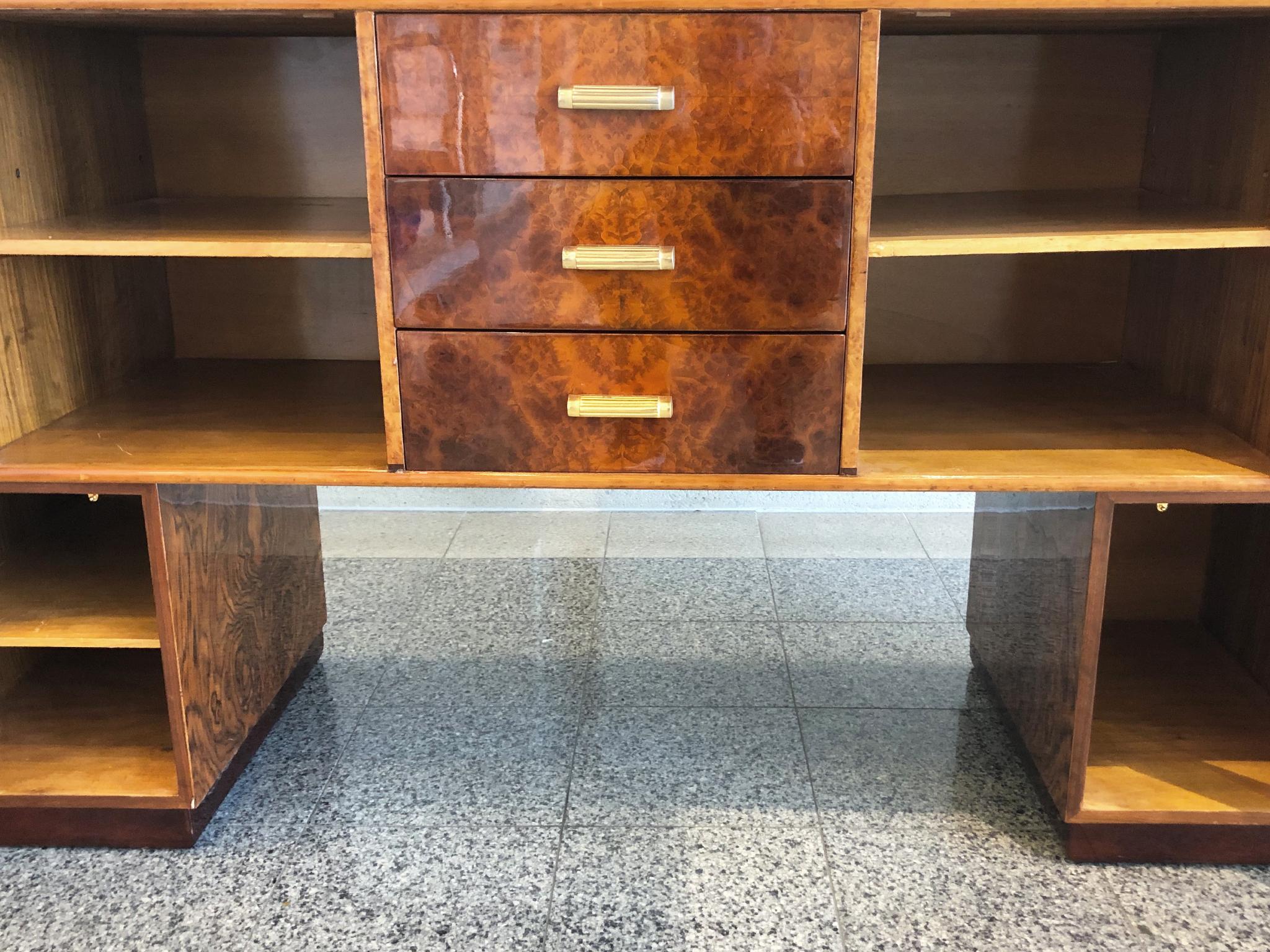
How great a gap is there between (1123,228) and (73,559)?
1586 mm

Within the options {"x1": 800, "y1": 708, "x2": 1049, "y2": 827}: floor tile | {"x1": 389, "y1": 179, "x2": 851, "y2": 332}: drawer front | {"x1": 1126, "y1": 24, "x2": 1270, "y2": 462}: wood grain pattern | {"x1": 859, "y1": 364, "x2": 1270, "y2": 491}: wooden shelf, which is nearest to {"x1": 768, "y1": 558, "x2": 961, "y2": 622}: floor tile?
{"x1": 800, "y1": 708, "x2": 1049, "y2": 827}: floor tile

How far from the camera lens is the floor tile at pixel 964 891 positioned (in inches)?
53.4

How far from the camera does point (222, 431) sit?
5.06 feet

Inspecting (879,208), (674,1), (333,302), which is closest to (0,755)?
(333,302)

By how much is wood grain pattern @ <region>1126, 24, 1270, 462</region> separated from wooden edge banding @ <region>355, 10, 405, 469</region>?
1.09 meters

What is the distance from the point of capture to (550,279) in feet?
4.35

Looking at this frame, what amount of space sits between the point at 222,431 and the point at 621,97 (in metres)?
0.74

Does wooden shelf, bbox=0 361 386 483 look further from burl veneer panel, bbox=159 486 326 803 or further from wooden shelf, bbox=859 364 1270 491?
wooden shelf, bbox=859 364 1270 491

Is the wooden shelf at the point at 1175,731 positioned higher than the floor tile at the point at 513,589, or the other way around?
the wooden shelf at the point at 1175,731

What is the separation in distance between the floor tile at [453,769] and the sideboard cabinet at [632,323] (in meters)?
0.19

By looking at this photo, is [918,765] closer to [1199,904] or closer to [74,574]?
[1199,904]

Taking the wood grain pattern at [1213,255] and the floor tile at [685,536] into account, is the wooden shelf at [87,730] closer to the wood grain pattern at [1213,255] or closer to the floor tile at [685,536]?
the floor tile at [685,536]

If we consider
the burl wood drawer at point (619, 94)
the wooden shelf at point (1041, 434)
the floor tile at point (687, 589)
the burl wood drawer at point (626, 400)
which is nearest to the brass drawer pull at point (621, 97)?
the burl wood drawer at point (619, 94)

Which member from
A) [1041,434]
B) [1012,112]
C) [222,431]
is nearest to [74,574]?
[222,431]
